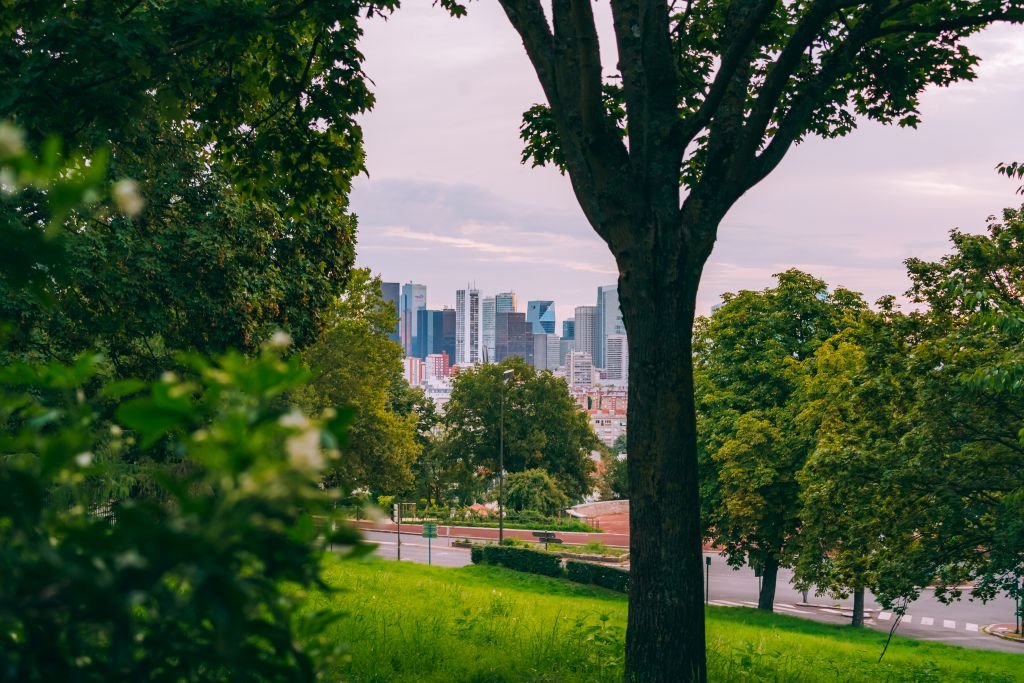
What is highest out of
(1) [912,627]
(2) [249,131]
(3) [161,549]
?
(2) [249,131]

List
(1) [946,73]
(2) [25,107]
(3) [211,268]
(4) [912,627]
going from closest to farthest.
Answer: (2) [25,107], (1) [946,73], (3) [211,268], (4) [912,627]

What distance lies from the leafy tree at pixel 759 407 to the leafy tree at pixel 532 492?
94.9 ft

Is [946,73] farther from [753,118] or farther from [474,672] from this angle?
[474,672]

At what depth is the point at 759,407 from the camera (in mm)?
31844

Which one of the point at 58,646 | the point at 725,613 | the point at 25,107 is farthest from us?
the point at 725,613

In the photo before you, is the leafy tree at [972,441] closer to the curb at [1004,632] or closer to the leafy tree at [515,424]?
the curb at [1004,632]

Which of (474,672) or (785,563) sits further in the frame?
(785,563)

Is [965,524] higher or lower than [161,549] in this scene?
lower

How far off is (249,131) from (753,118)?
5.29 m

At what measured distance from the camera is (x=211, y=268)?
15320 mm

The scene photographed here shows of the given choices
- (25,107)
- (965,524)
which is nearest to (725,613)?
(965,524)

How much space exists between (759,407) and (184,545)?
1267 inches

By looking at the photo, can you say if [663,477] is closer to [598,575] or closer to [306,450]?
[306,450]

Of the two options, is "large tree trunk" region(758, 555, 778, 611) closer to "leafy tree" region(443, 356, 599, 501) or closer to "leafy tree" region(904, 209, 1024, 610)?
"leafy tree" region(904, 209, 1024, 610)
